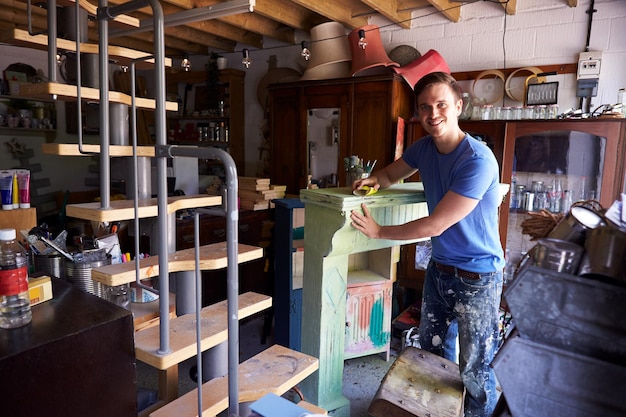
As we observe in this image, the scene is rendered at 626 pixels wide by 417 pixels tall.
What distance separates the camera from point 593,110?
3.10 m

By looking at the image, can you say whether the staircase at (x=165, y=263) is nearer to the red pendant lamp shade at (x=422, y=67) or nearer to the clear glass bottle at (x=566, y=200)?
the red pendant lamp shade at (x=422, y=67)

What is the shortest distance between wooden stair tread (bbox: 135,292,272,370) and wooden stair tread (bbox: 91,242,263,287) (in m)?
0.18

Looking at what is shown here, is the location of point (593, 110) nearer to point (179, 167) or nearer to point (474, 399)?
point (474, 399)

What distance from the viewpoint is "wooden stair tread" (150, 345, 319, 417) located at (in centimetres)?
137

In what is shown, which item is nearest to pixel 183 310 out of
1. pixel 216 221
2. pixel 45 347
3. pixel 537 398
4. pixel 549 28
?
pixel 45 347

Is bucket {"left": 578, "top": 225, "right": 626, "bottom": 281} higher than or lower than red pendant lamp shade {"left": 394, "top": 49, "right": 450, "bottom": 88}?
lower

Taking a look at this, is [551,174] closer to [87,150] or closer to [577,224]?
[577,224]

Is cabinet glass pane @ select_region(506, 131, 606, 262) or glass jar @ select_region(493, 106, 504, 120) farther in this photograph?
glass jar @ select_region(493, 106, 504, 120)

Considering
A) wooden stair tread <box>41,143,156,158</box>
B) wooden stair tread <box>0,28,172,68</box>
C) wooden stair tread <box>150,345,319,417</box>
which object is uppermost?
wooden stair tread <box>0,28,172,68</box>

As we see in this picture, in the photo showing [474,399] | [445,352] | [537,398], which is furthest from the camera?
[445,352]

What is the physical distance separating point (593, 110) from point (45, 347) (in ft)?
11.4

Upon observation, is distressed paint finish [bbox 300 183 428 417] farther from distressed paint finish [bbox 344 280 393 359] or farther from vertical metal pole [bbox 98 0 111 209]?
vertical metal pole [bbox 98 0 111 209]

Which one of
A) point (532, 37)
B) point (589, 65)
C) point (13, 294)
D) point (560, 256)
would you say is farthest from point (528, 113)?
point (13, 294)

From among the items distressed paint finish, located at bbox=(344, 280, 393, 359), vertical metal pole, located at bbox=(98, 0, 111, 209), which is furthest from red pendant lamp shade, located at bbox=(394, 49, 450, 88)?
vertical metal pole, located at bbox=(98, 0, 111, 209)
